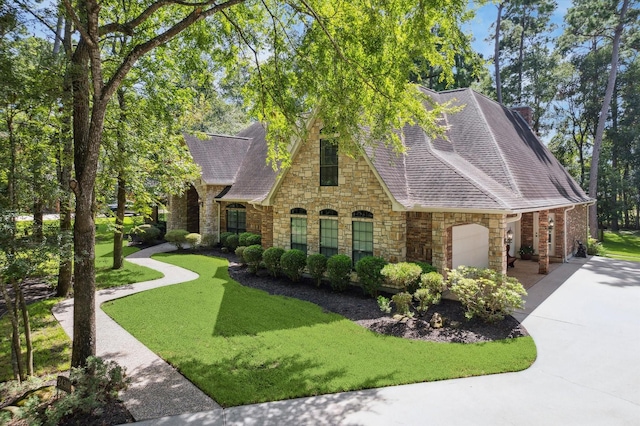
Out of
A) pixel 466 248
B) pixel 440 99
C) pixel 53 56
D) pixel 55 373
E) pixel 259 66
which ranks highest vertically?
pixel 440 99

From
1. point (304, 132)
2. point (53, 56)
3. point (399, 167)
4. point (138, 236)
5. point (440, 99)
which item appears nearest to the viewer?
point (53, 56)

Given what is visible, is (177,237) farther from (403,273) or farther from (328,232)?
(403,273)

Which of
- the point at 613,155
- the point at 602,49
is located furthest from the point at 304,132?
the point at 613,155

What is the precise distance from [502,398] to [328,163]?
31.0 ft

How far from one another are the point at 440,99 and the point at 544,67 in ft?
71.3

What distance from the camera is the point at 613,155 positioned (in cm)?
3491

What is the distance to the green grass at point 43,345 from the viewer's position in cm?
729

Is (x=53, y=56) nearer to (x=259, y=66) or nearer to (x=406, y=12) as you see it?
(x=259, y=66)

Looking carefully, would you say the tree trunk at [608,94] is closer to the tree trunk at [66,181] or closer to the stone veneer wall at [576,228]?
the stone veneer wall at [576,228]

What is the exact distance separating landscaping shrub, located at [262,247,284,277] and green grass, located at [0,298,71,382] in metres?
6.90

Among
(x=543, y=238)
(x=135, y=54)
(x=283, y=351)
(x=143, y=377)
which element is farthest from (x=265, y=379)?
(x=543, y=238)

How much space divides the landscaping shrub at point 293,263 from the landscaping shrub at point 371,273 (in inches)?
101

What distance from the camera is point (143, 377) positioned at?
681cm

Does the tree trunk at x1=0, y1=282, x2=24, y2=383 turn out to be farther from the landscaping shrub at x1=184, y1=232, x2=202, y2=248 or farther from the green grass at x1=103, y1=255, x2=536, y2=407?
the landscaping shrub at x1=184, y1=232, x2=202, y2=248
